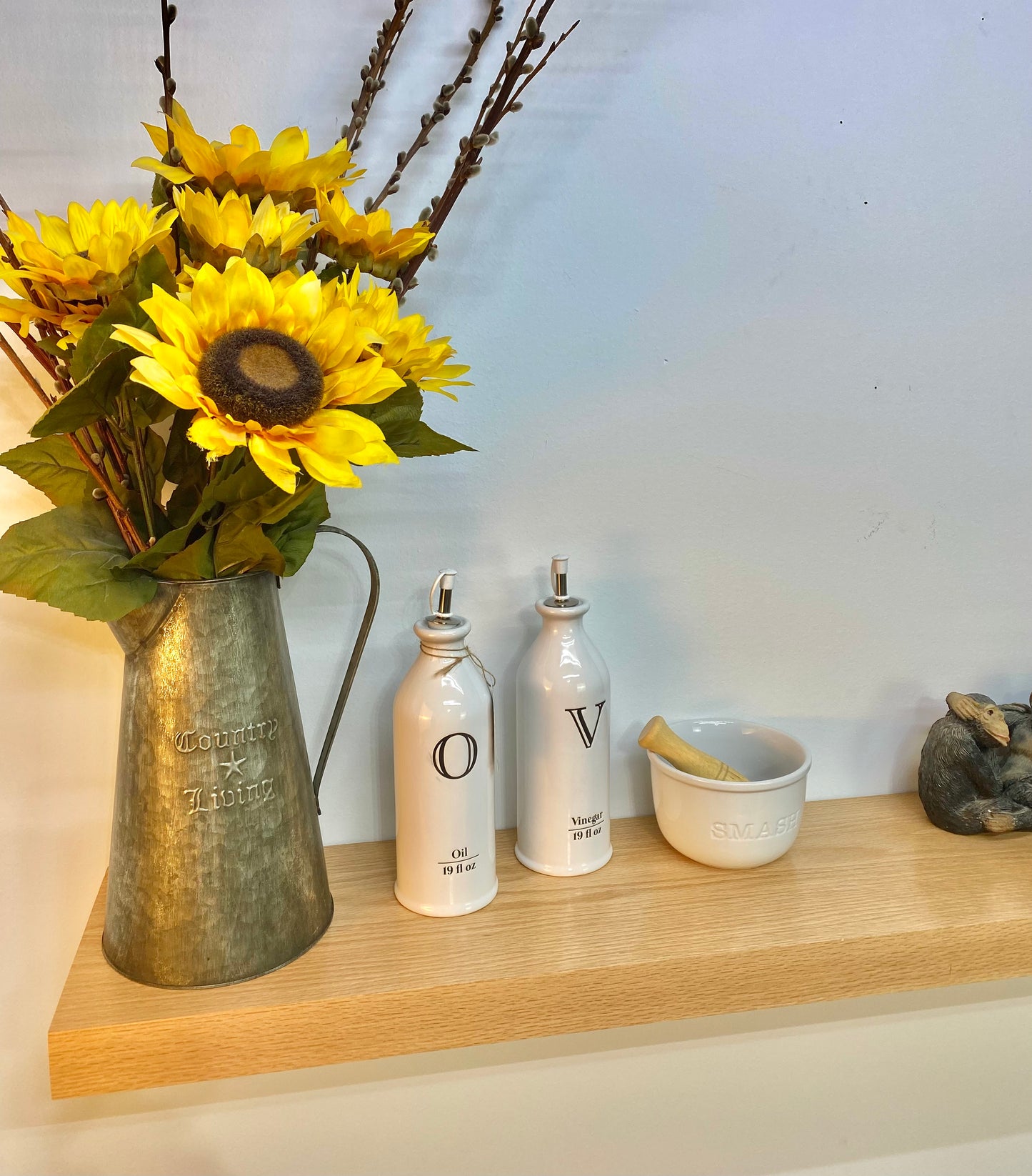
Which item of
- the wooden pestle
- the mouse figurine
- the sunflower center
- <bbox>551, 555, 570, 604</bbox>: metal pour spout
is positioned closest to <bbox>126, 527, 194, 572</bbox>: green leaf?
the sunflower center

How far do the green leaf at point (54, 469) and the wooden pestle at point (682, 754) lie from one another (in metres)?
0.41

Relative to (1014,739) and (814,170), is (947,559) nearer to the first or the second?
(1014,739)

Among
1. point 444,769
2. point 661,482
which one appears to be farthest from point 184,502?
point 661,482

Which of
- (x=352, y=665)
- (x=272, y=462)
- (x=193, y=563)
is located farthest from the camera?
(x=352, y=665)

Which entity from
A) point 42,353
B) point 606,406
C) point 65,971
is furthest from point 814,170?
point 65,971

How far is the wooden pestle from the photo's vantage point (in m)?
0.62

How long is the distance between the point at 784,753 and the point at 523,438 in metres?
0.32

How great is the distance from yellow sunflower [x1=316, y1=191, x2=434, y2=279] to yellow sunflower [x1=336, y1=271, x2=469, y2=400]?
31mm

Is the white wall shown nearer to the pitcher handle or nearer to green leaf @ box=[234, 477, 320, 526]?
the pitcher handle

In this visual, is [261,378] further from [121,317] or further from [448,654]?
[448,654]

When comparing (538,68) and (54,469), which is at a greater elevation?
(538,68)

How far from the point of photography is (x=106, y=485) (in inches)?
17.9

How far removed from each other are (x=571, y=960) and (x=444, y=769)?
0.47 feet

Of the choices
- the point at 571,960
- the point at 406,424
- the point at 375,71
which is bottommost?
the point at 571,960
